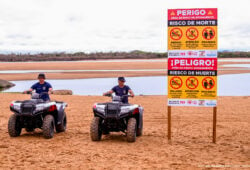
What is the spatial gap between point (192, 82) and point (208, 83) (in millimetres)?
425

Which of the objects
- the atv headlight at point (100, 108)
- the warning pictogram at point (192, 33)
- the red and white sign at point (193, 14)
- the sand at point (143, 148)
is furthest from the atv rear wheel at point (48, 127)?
the warning pictogram at point (192, 33)

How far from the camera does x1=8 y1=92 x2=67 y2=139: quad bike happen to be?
1062cm

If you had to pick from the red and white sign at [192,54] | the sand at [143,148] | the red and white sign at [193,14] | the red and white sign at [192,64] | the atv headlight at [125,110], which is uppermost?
the red and white sign at [193,14]

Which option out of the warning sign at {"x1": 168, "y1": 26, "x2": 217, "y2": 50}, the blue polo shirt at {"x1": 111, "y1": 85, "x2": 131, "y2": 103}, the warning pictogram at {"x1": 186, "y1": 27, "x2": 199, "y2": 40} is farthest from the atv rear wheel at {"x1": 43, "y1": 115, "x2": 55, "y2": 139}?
the warning pictogram at {"x1": 186, "y1": 27, "x2": 199, "y2": 40}

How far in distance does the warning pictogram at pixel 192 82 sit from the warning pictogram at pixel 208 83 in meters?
0.19

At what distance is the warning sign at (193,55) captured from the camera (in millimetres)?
10484

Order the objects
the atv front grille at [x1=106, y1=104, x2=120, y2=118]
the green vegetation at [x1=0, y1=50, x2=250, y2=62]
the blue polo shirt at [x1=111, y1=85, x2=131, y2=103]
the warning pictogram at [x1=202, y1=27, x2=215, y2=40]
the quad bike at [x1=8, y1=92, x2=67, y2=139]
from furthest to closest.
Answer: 1. the green vegetation at [x1=0, y1=50, x2=250, y2=62]
2. the blue polo shirt at [x1=111, y1=85, x2=131, y2=103]
3. the quad bike at [x1=8, y1=92, x2=67, y2=139]
4. the warning pictogram at [x1=202, y1=27, x2=215, y2=40]
5. the atv front grille at [x1=106, y1=104, x2=120, y2=118]

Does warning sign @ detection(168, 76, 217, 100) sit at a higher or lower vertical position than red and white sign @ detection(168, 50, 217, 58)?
lower

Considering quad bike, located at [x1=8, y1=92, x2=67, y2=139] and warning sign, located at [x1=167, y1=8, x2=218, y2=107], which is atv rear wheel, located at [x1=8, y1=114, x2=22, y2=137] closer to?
quad bike, located at [x1=8, y1=92, x2=67, y2=139]

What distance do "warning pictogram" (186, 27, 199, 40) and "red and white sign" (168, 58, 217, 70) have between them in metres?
0.59

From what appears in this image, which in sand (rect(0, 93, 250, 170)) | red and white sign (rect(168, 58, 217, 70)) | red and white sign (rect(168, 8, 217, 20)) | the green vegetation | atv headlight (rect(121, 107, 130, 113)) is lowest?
sand (rect(0, 93, 250, 170))

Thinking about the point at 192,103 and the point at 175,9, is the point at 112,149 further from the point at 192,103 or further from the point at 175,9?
the point at 175,9

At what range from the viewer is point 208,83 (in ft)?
35.0

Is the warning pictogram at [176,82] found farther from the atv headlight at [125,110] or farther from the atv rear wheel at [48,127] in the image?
the atv rear wheel at [48,127]
